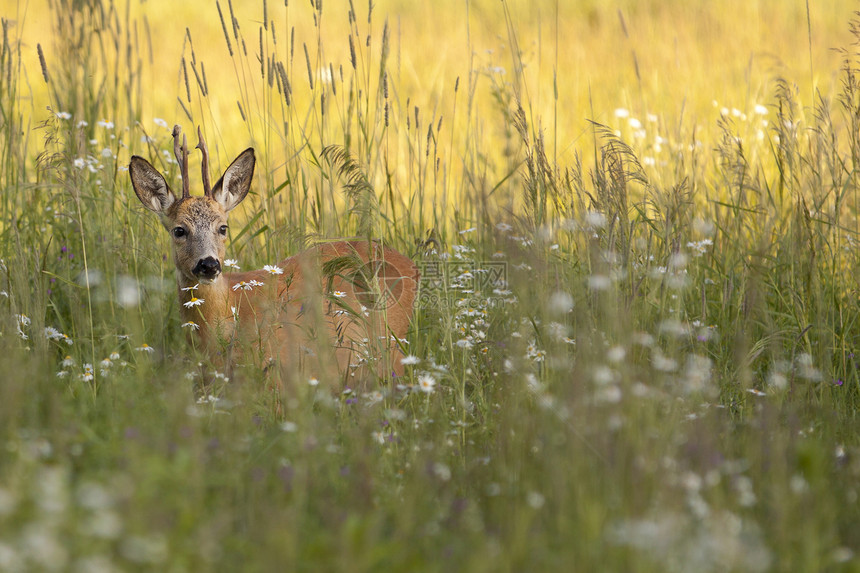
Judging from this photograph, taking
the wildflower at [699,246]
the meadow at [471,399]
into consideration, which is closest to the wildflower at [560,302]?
the meadow at [471,399]

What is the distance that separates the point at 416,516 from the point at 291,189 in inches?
96.5

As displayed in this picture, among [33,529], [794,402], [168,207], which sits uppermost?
[168,207]

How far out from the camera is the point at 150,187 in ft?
13.6

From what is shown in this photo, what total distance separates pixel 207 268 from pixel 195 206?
45 centimetres

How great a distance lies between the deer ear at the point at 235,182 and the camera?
4168 mm

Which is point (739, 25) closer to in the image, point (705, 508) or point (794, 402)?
point (794, 402)

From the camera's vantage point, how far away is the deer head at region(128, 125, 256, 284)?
387cm

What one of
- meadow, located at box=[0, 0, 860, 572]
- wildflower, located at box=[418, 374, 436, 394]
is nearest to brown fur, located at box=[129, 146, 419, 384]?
meadow, located at box=[0, 0, 860, 572]

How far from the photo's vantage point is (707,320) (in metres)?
3.98

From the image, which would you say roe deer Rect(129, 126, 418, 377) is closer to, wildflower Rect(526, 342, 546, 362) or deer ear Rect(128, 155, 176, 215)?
deer ear Rect(128, 155, 176, 215)

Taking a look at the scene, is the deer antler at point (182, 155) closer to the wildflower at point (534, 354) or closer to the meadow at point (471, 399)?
the meadow at point (471, 399)

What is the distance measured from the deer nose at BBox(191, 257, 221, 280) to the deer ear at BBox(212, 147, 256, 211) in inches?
19.8

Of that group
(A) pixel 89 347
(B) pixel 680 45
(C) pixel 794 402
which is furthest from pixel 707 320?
(B) pixel 680 45

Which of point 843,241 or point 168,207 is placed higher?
point 168,207
